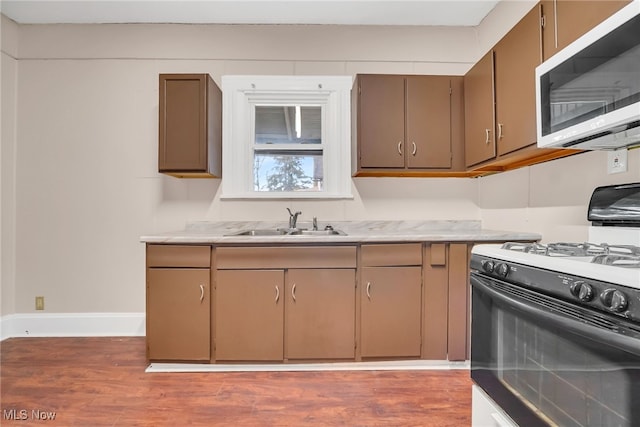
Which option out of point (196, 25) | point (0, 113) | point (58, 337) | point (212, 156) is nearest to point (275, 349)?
point (212, 156)

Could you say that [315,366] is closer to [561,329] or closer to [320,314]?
[320,314]

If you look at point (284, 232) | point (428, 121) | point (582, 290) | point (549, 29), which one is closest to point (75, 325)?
point (284, 232)

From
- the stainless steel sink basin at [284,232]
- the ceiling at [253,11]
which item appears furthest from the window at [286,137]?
the ceiling at [253,11]

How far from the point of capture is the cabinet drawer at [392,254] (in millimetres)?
2316

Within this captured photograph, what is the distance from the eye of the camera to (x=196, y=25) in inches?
118

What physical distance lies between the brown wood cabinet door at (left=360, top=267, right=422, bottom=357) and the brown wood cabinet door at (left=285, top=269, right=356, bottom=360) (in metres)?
0.10

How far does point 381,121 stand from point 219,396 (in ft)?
7.13

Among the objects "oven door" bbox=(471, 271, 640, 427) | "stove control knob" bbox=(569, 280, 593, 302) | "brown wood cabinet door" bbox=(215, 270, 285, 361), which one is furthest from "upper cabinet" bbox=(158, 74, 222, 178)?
"stove control knob" bbox=(569, 280, 593, 302)

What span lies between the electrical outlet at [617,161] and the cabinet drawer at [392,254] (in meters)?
1.08

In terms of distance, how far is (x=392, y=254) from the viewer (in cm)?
233

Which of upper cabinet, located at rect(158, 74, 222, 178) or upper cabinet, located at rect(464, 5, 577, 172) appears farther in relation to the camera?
upper cabinet, located at rect(158, 74, 222, 178)

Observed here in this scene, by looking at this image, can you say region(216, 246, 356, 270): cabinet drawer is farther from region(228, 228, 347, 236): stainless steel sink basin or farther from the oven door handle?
the oven door handle

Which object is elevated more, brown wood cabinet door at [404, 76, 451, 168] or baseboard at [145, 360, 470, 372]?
brown wood cabinet door at [404, 76, 451, 168]

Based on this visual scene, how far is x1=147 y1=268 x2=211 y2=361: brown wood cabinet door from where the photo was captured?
227 cm
